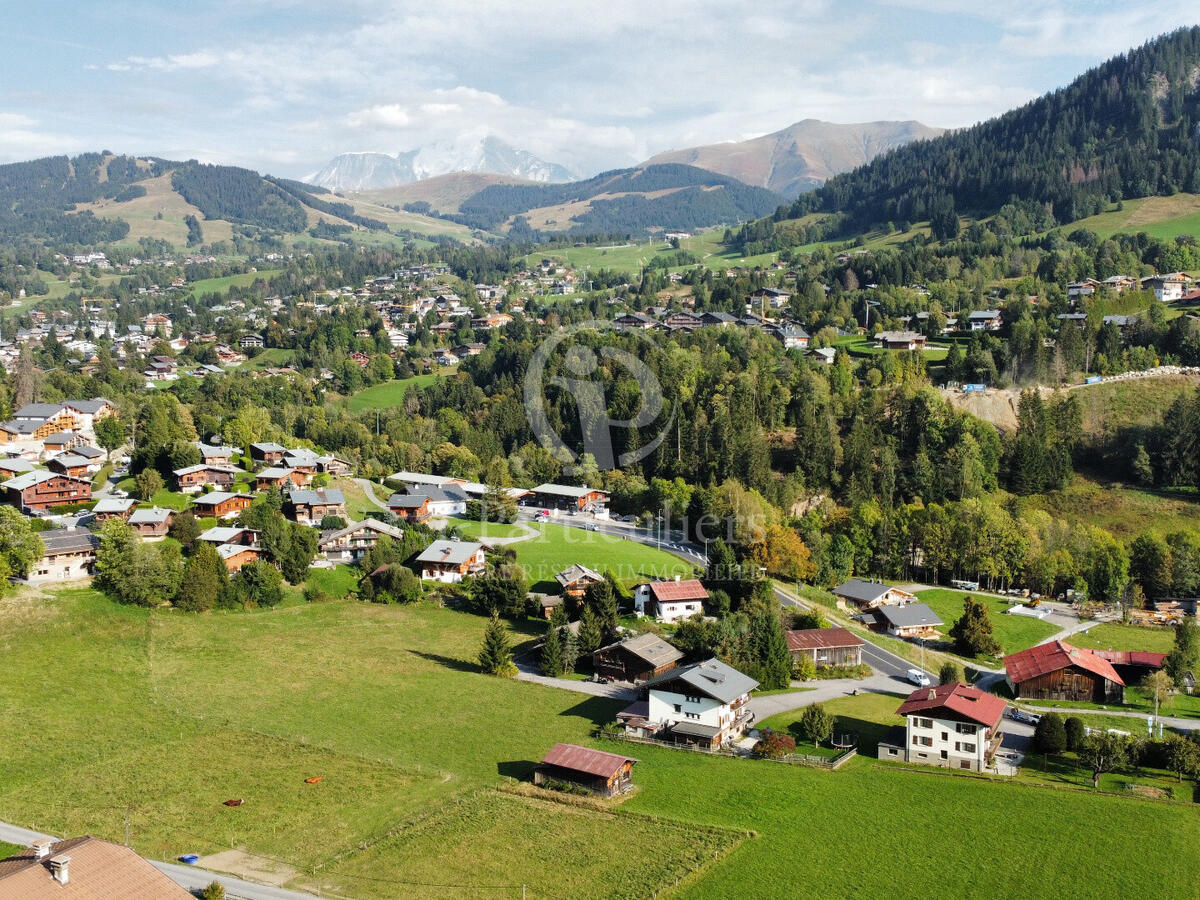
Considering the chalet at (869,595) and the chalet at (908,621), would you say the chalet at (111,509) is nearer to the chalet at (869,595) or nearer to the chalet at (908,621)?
the chalet at (869,595)

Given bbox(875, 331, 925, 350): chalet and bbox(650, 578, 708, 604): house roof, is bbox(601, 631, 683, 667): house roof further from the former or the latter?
bbox(875, 331, 925, 350): chalet

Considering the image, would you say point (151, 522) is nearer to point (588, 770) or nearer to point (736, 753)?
point (588, 770)

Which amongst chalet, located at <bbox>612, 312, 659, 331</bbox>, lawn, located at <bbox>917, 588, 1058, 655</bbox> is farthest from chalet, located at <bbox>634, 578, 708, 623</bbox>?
chalet, located at <bbox>612, 312, 659, 331</bbox>

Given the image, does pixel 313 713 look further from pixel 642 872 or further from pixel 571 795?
pixel 642 872

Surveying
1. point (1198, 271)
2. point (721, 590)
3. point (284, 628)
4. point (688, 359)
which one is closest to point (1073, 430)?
point (688, 359)

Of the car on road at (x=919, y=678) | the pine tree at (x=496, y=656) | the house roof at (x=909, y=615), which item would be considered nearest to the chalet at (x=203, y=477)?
the pine tree at (x=496, y=656)

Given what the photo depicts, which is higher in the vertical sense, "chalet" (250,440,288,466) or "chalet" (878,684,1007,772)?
"chalet" (250,440,288,466)
